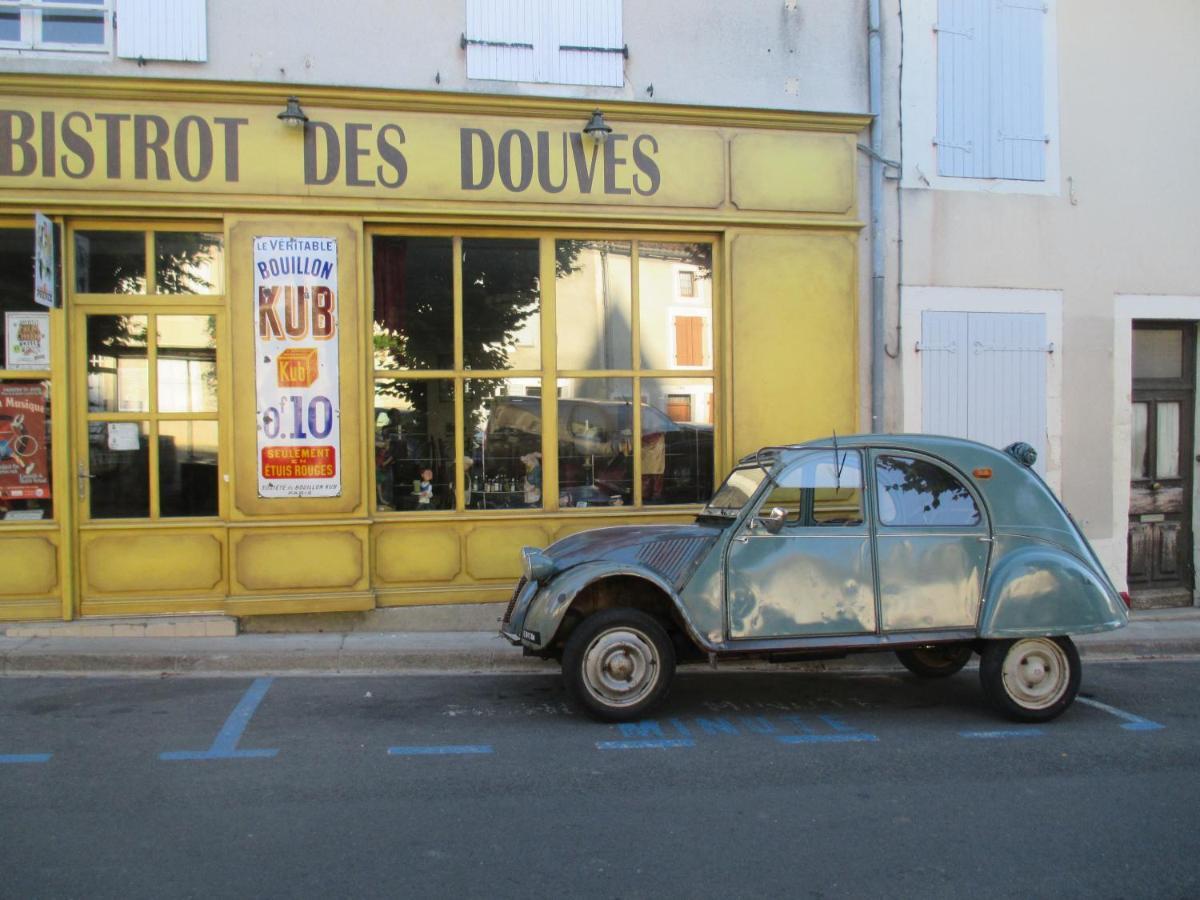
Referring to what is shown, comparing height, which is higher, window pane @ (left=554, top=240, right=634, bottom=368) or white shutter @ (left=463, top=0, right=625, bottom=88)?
white shutter @ (left=463, top=0, right=625, bottom=88)

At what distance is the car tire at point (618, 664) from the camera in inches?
243

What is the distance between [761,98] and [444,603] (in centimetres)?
574

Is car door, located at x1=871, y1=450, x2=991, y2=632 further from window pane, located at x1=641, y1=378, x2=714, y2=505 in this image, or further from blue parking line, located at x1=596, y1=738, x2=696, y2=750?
window pane, located at x1=641, y1=378, x2=714, y2=505

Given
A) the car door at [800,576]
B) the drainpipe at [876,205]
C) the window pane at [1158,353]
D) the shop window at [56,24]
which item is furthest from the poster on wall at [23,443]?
the window pane at [1158,353]

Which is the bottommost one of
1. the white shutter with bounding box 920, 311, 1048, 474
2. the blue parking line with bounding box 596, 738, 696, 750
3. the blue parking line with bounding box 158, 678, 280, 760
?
the blue parking line with bounding box 596, 738, 696, 750

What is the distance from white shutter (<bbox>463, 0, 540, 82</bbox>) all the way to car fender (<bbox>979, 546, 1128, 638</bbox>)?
20.2 feet

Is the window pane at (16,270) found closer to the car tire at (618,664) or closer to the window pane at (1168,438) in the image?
the car tire at (618,664)

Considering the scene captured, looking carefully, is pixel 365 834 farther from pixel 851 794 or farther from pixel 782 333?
pixel 782 333

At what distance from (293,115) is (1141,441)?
916 cm

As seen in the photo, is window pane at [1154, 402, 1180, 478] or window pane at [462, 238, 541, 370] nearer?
window pane at [462, 238, 541, 370]

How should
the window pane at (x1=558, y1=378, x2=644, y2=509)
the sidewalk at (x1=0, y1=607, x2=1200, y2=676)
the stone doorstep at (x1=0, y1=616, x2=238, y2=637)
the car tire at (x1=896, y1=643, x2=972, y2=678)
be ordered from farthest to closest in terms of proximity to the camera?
the window pane at (x1=558, y1=378, x2=644, y2=509)
the stone doorstep at (x1=0, y1=616, x2=238, y2=637)
the sidewalk at (x1=0, y1=607, x2=1200, y2=676)
the car tire at (x1=896, y1=643, x2=972, y2=678)

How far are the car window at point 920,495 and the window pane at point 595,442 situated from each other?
3484mm

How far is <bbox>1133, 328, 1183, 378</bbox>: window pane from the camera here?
1066 centimetres

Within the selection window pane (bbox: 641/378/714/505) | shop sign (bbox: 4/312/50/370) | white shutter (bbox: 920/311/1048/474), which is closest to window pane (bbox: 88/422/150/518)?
shop sign (bbox: 4/312/50/370)
